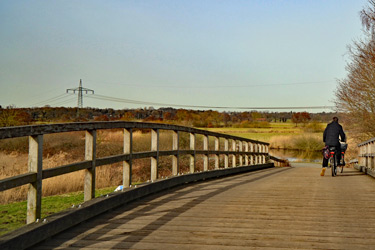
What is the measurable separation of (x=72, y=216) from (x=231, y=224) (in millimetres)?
1876

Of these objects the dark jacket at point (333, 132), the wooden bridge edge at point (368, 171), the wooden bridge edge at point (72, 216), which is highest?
the dark jacket at point (333, 132)

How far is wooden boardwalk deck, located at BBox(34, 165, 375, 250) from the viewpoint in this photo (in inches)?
178

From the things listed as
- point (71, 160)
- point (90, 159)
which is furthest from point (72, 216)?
point (71, 160)

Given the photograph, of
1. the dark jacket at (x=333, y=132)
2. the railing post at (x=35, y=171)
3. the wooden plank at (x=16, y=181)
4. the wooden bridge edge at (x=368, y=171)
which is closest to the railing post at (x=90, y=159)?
the railing post at (x=35, y=171)

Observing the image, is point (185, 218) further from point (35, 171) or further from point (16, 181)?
point (16, 181)

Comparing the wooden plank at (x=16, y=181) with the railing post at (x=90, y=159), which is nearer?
the wooden plank at (x=16, y=181)

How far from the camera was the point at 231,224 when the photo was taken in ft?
18.0

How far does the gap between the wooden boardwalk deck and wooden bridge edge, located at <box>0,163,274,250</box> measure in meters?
0.09

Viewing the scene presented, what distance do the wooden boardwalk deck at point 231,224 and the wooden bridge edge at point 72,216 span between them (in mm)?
94

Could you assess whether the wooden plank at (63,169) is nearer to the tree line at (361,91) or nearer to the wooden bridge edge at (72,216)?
the wooden bridge edge at (72,216)

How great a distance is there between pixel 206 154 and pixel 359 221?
6968 millimetres

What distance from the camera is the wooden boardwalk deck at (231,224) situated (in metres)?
4.53

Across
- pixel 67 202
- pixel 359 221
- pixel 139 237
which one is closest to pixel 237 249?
pixel 139 237

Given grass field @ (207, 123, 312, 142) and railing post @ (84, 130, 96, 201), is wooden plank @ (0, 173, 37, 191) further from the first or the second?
grass field @ (207, 123, 312, 142)
